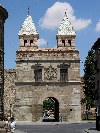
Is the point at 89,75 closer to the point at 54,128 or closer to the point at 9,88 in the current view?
the point at 9,88

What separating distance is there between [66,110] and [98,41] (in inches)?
612

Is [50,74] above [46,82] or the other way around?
above

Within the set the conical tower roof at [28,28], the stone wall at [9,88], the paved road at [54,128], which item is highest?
the conical tower roof at [28,28]

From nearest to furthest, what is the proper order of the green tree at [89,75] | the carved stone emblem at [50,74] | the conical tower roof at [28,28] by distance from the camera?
1. the carved stone emblem at [50,74]
2. the conical tower roof at [28,28]
3. the green tree at [89,75]

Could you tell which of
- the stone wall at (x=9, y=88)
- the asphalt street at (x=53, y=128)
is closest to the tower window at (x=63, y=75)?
the asphalt street at (x=53, y=128)

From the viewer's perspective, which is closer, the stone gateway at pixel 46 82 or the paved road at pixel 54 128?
the paved road at pixel 54 128

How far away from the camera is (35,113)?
56.7m

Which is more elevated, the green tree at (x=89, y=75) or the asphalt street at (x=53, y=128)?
the green tree at (x=89, y=75)

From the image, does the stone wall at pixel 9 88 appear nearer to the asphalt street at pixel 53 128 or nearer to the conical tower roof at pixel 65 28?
the conical tower roof at pixel 65 28

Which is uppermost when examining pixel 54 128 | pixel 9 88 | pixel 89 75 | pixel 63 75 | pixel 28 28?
pixel 28 28

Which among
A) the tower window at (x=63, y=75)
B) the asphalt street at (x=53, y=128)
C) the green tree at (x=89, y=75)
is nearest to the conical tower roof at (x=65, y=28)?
the tower window at (x=63, y=75)

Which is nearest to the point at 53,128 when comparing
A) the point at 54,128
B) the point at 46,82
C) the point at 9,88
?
the point at 54,128

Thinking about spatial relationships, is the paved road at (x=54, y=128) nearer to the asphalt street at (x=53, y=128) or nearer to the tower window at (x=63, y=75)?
the asphalt street at (x=53, y=128)

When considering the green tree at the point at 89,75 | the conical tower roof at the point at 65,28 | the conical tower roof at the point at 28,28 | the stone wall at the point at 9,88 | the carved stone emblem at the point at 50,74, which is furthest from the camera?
the green tree at the point at 89,75
